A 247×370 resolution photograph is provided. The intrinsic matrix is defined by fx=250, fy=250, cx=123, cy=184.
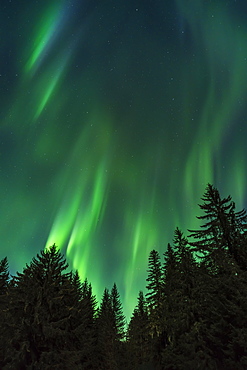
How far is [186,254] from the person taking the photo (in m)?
25.0

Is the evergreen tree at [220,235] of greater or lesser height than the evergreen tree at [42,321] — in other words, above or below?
above

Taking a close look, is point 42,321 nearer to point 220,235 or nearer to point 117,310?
point 220,235

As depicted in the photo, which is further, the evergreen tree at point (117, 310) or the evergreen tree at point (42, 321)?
the evergreen tree at point (117, 310)

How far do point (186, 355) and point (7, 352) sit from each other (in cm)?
1289

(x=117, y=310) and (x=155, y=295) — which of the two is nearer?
(x=155, y=295)

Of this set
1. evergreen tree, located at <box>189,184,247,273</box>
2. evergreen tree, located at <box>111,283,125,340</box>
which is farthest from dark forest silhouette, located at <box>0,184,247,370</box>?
evergreen tree, located at <box>111,283,125,340</box>

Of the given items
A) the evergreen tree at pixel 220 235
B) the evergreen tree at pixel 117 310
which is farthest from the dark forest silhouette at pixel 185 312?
the evergreen tree at pixel 117 310

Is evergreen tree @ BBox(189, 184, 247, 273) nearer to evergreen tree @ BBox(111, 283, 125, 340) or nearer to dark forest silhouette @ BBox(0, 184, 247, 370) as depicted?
dark forest silhouette @ BBox(0, 184, 247, 370)

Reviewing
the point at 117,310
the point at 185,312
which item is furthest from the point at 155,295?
the point at 117,310

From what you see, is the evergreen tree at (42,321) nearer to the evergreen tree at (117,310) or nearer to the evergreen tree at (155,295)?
the evergreen tree at (155,295)

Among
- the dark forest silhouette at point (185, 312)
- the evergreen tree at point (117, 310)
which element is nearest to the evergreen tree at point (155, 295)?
the dark forest silhouette at point (185, 312)

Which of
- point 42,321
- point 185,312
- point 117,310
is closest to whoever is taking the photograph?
point 42,321

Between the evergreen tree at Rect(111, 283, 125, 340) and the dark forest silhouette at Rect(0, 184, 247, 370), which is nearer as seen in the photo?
the dark forest silhouette at Rect(0, 184, 247, 370)

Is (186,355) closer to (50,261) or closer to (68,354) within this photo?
(68,354)
